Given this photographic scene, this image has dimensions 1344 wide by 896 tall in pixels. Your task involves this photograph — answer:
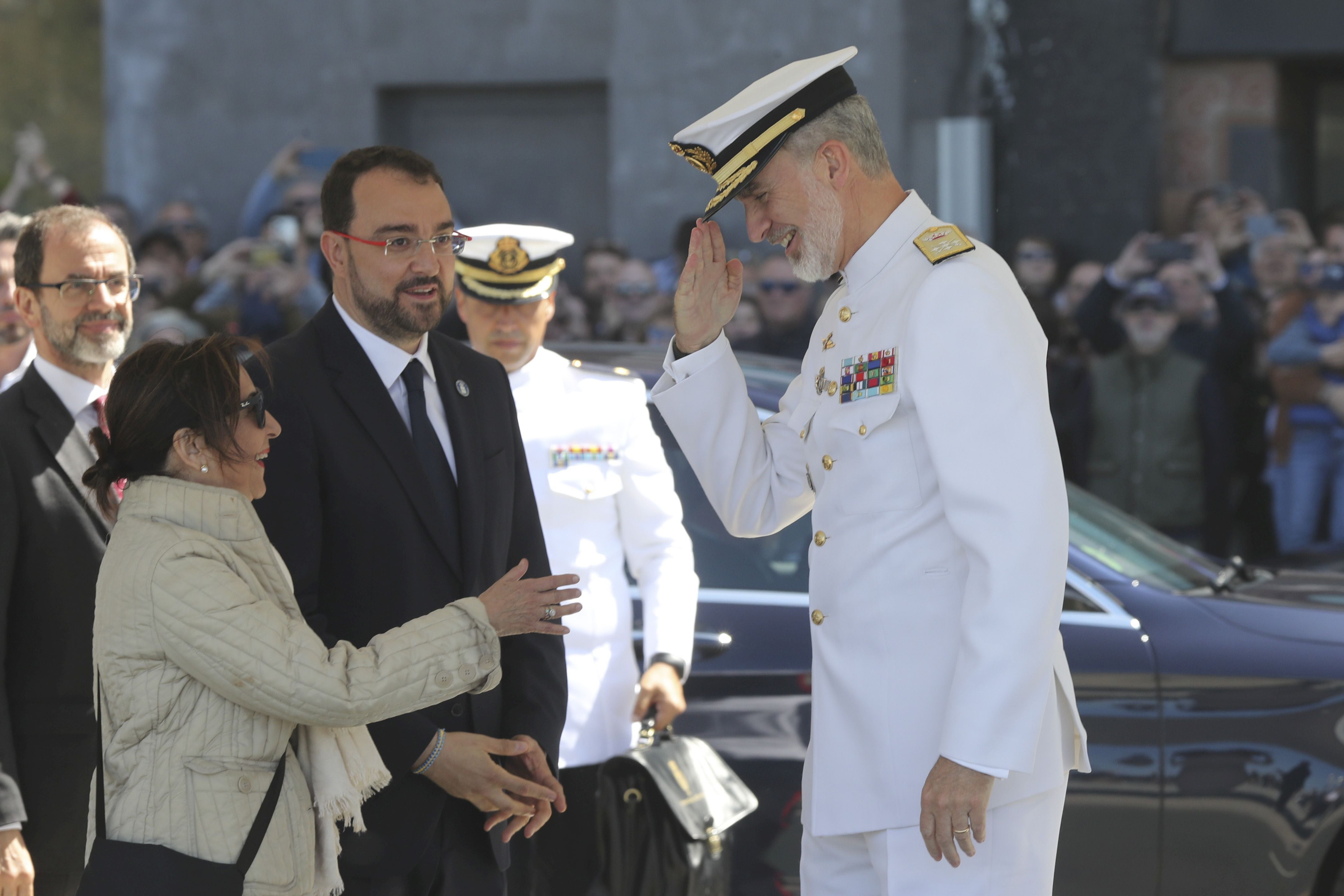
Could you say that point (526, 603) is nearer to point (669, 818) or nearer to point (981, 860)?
point (981, 860)

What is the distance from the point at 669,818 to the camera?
3.17 meters

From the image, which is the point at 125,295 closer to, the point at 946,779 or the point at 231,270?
the point at 946,779

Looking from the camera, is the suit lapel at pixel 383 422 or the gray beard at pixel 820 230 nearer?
the gray beard at pixel 820 230

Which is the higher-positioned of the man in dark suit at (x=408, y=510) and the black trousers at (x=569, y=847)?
the man in dark suit at (x=408, y=510)

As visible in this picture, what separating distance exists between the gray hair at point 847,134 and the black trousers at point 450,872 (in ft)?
3.99

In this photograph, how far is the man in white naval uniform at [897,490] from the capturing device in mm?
2100

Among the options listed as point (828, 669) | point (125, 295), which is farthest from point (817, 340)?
point (125, 295)

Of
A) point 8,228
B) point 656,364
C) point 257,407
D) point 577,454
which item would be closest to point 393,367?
point 257,407

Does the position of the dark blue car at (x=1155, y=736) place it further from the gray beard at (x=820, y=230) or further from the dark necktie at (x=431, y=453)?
the gray beard at (x=820, y=230)

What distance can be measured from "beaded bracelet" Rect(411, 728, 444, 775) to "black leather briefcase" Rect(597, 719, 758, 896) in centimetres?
82

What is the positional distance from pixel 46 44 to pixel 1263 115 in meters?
8.96

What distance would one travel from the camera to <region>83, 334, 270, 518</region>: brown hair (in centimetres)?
214

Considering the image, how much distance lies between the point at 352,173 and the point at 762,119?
744mm

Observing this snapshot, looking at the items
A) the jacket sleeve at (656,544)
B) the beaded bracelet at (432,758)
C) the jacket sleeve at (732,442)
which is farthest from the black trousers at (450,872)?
the jacket sleeve at (656,544)
